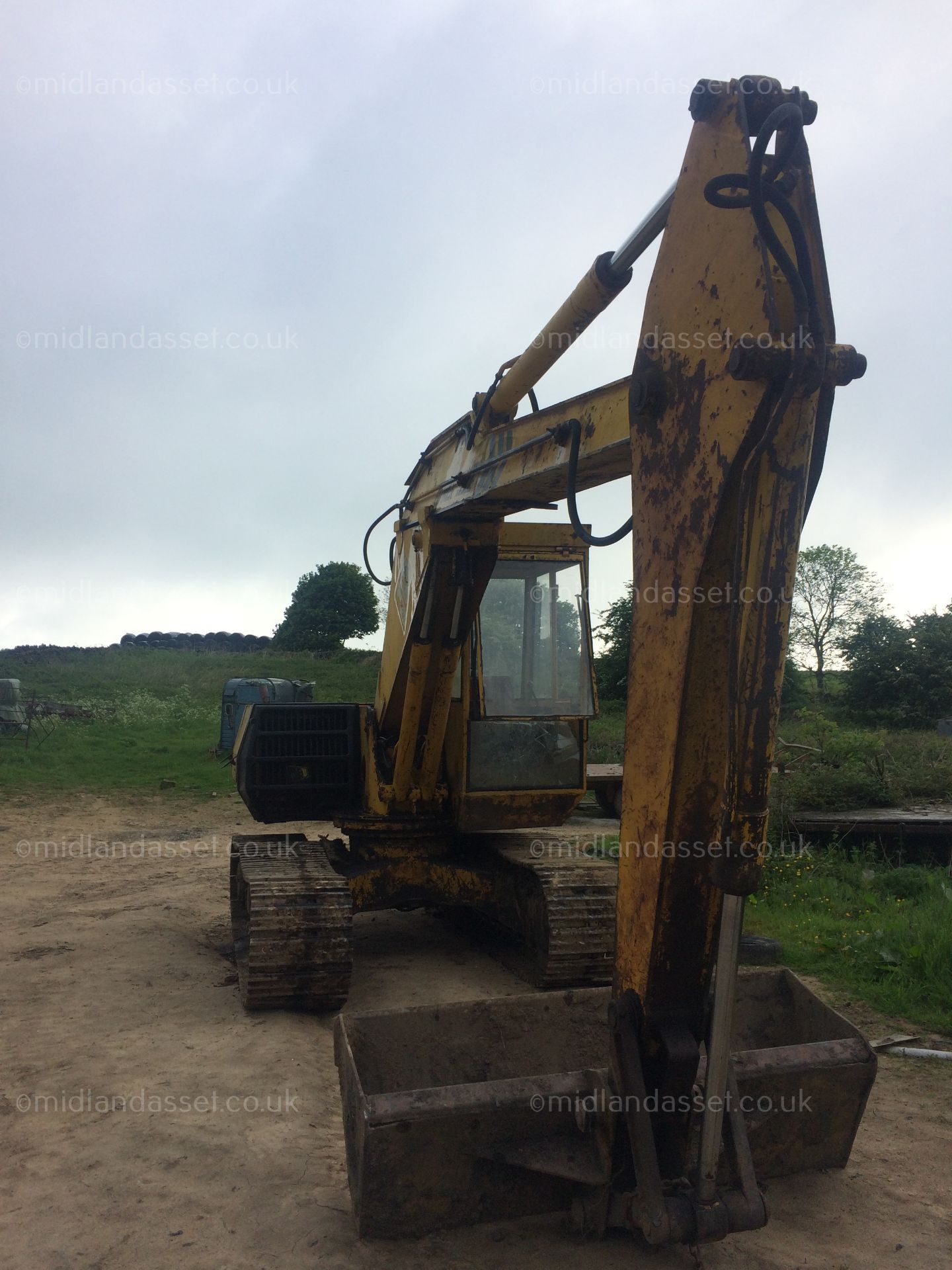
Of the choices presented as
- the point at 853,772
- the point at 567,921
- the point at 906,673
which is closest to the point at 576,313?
the point at 567,921

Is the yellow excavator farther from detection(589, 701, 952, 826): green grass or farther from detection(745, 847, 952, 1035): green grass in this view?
detection(589, 701, 952, 826): green grass

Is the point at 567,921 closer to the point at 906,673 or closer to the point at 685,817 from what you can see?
the point at 685,817

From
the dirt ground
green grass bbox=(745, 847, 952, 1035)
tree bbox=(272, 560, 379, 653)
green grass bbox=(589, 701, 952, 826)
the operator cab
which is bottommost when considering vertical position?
the dirt ground

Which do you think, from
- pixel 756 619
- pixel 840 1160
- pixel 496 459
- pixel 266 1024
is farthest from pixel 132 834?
pixel 756 619

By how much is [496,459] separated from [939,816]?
6310mm

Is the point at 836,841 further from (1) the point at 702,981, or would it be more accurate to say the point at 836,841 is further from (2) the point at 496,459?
(1) the point at 702,981

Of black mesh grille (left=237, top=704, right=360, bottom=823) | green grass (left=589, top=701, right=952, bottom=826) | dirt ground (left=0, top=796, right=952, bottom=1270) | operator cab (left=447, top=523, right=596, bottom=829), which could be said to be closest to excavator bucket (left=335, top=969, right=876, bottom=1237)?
dirt ground (left=0, top=796, right=952, bottom=1270)

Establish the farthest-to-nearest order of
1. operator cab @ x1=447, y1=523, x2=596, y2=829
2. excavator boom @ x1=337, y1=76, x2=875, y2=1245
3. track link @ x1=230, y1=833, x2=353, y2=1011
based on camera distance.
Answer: operator cab @ x1=447, y1=523, x2=596, y2=829 < track link @ x1=230, y1=833, x2=353, y2=1011 < excavator boom @ x1=337, y1=76, x2=875, y2=1245

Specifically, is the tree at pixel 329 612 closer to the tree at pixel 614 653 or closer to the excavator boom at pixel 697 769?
the tree at pixel 614 653

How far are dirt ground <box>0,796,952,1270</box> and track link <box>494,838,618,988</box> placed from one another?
0.36 meters

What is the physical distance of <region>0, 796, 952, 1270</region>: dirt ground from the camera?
3006mm

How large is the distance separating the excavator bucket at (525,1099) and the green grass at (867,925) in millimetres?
2152

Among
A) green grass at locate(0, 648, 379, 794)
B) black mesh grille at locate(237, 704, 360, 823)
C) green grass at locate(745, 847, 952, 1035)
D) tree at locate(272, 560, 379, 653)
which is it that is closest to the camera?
green grass at locate(745, 847, 952, 1035)

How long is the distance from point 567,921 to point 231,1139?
7.91ft
